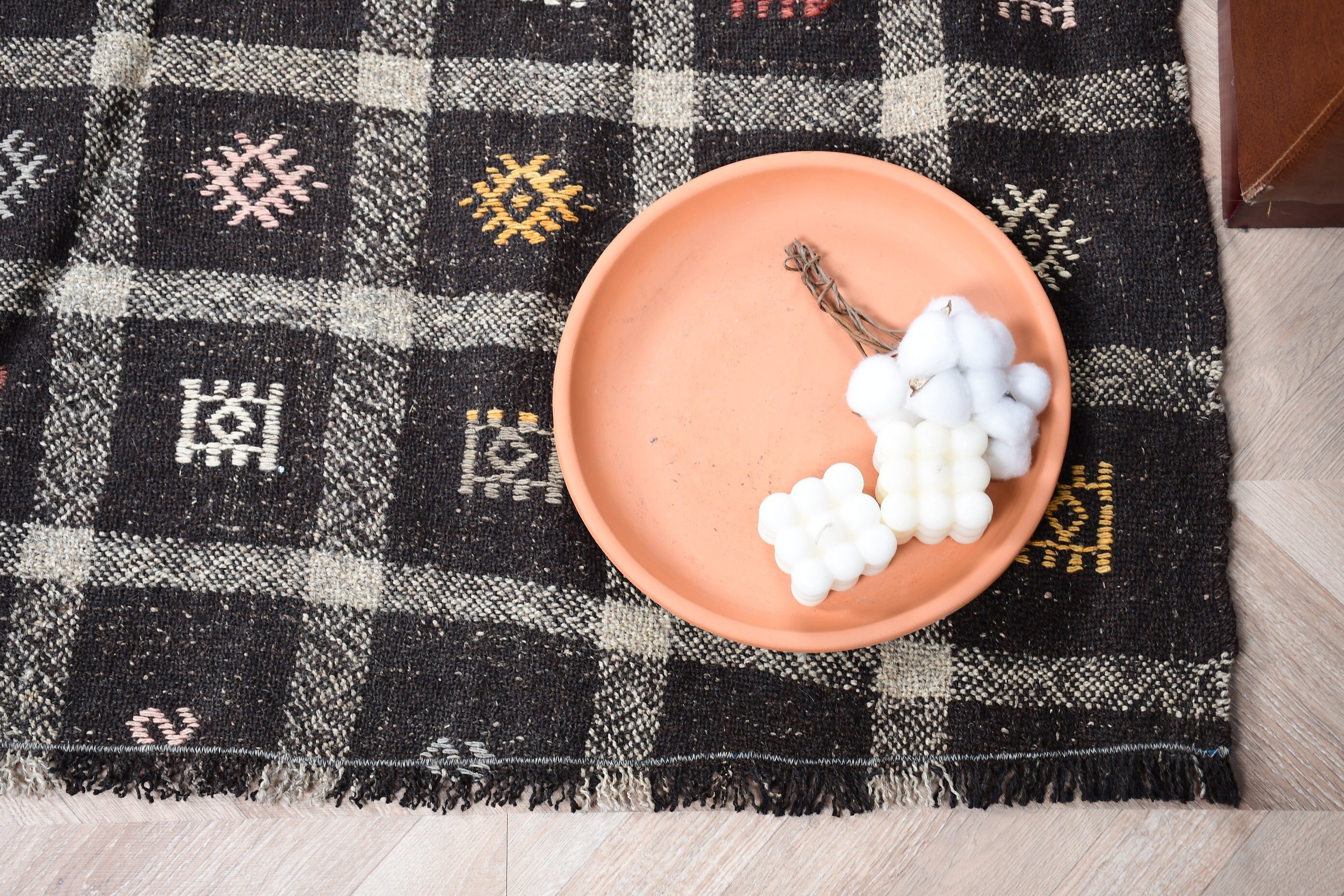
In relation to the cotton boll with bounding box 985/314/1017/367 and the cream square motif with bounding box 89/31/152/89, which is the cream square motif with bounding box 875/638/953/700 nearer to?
the cotton boll with bounding box 985/314/1017/367

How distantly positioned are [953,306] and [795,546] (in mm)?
259

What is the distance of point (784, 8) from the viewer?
974 mm

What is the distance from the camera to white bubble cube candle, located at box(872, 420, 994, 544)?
0.76m

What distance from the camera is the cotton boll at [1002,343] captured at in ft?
2.45

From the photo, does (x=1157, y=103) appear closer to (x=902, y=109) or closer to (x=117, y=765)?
(x=902, y=109)

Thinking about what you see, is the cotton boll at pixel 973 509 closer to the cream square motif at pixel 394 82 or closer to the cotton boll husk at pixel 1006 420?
the cotton boll husk at pixel 1006 420

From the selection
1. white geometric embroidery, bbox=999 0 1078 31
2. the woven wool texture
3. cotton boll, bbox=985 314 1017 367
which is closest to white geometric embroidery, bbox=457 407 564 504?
the woven wool texture

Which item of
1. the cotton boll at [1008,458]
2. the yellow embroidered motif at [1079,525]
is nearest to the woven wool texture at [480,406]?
the yellow embroidered motif at [1079,525]

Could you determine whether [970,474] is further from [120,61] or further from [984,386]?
[120,61]

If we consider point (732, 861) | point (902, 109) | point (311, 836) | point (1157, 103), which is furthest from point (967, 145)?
point (311, 836)

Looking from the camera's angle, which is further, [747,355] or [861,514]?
[747,355]

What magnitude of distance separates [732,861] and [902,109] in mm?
825

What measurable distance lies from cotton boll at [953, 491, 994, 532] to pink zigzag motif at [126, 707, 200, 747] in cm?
78

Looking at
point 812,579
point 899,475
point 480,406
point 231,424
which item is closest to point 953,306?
point 899,475
